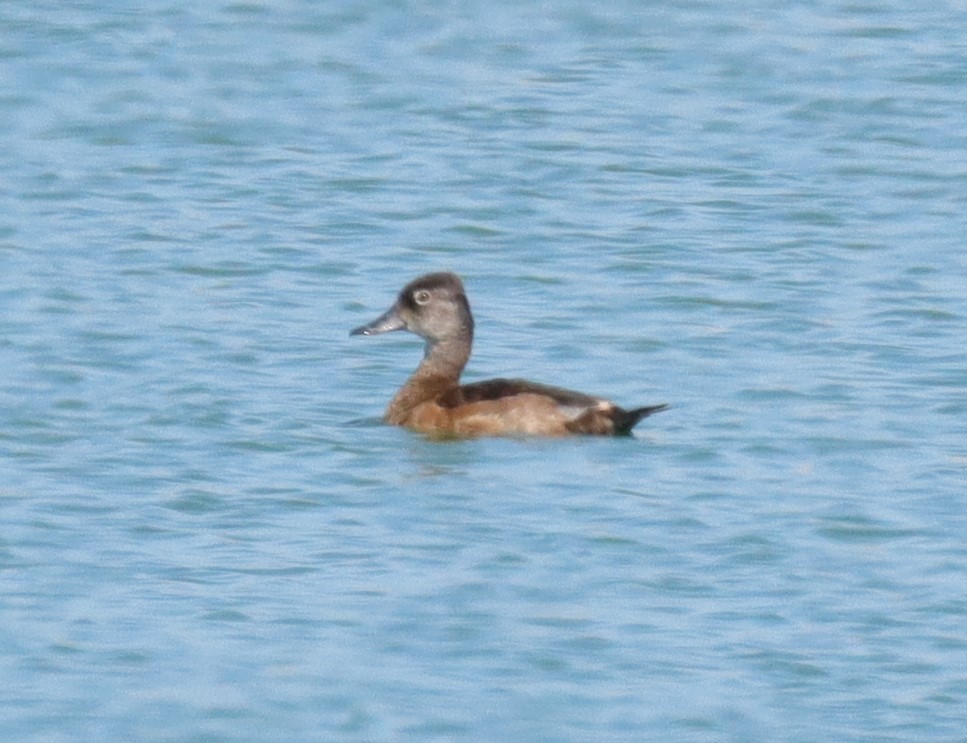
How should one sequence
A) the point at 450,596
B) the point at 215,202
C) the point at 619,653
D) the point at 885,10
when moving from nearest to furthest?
the point at 619,653
the point at 450,596
the point at 215,202
the point at 885,10

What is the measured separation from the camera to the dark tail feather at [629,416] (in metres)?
12.1

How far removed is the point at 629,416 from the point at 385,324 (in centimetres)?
183

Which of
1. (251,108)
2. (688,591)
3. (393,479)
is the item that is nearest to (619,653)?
(688,591)

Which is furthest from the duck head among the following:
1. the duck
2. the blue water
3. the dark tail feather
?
the dark tail feather

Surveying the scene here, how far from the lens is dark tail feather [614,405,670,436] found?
39.5ft

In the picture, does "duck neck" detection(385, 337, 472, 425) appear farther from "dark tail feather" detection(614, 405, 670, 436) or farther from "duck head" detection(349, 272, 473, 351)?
"dark tail feather" detection(614, 405, 670, 436)

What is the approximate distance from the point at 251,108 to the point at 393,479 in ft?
28.0

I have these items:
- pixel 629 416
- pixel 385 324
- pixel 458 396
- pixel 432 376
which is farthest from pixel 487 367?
pixel 629 416

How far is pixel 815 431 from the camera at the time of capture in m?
12.1

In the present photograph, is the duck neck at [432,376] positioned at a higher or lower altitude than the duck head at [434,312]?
lower

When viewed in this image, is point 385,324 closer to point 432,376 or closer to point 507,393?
point 432,376

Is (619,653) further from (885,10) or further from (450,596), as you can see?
(885,10)

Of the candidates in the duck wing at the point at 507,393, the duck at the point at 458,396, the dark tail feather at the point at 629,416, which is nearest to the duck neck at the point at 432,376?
the duck at the point at 458,396

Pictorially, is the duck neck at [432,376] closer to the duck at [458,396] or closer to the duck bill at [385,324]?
the duck at [458,396]
